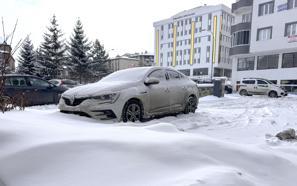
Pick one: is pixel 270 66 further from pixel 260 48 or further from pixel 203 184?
pixel 203 184

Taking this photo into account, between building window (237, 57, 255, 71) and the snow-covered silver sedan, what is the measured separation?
28.0 metres

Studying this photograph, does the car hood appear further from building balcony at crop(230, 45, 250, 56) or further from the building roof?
the building roof

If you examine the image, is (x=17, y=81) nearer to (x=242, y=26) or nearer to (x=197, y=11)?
(x=242, y=26)

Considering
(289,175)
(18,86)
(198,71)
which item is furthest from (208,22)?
(289,175)

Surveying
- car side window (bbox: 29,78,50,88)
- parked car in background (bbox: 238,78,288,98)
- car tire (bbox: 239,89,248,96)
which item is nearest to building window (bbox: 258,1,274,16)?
parked car in background (bbox: 238,78,288,98)

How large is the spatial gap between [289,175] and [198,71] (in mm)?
67090

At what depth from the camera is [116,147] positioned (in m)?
2.23

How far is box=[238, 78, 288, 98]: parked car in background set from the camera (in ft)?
68.3

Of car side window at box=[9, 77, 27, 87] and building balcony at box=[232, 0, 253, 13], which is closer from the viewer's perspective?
car side window at box=[9, 77, 27, 87]

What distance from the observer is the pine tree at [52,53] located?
1347 inches

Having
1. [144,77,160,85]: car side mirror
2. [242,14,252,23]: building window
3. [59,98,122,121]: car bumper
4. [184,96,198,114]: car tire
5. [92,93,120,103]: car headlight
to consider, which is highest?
[242,14,252,23]: building window

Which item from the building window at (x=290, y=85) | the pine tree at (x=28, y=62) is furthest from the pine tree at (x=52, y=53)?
the building window at (x=290, y=85)

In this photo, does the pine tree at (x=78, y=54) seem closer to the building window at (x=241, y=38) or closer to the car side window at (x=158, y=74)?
the building window at (x=241, y=38)

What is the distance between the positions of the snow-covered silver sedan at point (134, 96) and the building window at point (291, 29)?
2515 cm
